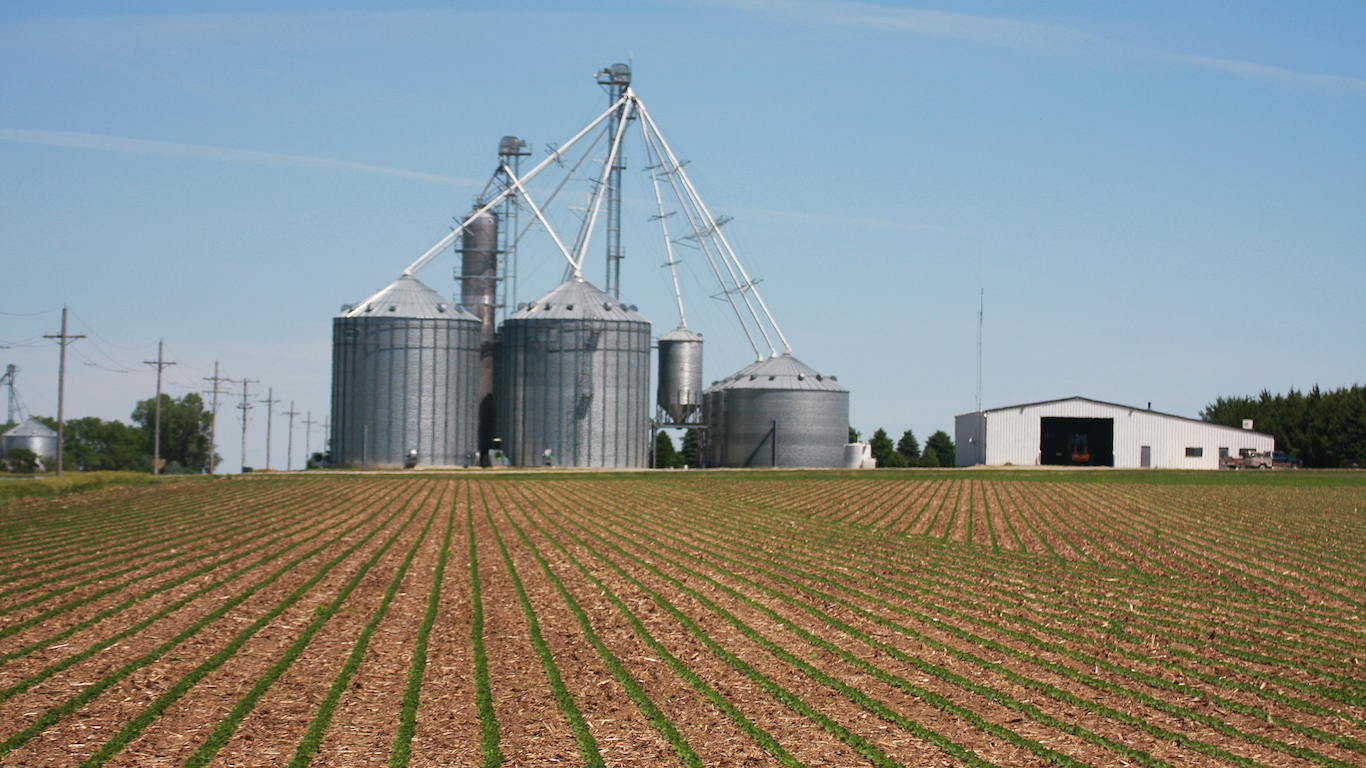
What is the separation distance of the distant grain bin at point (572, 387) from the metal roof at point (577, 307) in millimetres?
88

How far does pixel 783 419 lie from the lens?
298 feet

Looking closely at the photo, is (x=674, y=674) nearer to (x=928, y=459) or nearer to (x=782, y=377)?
(x=782, y=377)

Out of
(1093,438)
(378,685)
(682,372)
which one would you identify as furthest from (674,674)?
(1093,438)

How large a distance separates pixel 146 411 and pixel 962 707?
152 metres

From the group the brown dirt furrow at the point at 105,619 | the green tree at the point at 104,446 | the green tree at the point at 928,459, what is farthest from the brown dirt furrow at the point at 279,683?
the green tree at the point at 104,446

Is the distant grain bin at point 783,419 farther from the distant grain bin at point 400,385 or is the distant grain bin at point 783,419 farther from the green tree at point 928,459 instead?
the green tree at point 928,459

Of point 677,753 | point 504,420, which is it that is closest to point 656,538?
point 677,753

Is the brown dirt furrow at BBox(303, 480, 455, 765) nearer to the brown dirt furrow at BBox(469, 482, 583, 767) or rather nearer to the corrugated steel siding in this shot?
the brown dirt furrow at BBox(469, 482, 583, 767)

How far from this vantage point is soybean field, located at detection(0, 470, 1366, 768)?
13.4m

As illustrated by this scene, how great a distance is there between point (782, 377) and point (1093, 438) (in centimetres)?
2394

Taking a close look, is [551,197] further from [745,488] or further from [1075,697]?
[1075,697]

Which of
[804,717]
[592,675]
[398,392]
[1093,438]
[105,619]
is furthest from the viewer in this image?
[1093,438]

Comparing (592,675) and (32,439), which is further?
(32,439)

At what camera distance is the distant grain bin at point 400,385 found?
8294 cm
